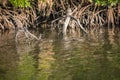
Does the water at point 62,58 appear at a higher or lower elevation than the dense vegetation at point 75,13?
lower

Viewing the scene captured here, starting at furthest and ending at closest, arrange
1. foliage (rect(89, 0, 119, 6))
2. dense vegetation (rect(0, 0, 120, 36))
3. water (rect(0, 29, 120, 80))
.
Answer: dense vegetation (rect(0, 0, 120, 36)) → foliage (rect(89, 0, 119, 6)) → water (rect(0, 29, 120, 80))

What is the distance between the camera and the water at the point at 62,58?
10.3 metres

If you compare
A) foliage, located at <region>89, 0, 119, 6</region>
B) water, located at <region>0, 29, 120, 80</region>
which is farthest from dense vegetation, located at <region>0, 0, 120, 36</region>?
water, located at <region>0, 29, 120, 80</region>

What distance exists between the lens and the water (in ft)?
33.7

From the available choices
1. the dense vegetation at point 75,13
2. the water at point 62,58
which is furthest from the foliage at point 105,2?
the water at point 62,58

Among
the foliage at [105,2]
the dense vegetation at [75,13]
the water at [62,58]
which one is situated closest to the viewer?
the water at [62,58]

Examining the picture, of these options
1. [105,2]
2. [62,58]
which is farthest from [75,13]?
[62,58]

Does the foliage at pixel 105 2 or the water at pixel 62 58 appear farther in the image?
the foliage at pixel 105 2

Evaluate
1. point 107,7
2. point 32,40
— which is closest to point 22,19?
point 107,7

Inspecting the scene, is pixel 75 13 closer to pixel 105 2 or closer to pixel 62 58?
pixel 105 2

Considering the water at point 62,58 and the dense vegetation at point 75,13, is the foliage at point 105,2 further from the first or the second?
the water at point 62,58

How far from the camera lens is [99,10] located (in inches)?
838

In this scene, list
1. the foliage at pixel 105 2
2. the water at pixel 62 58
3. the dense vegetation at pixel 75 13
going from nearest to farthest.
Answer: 1. the water at pixel 62 58
2. the foliage at pixel 105 2
3. the dense vegetation at pixel 75 13

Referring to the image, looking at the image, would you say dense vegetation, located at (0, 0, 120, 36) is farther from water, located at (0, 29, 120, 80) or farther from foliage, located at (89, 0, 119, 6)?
water, located at (0, 29, 120, 80)
